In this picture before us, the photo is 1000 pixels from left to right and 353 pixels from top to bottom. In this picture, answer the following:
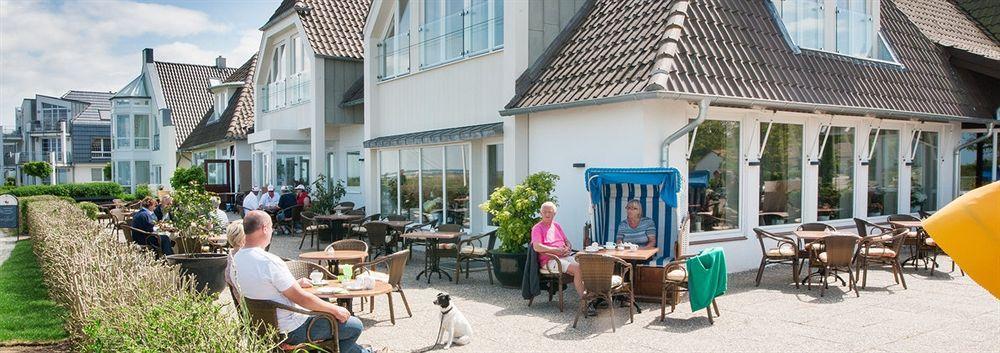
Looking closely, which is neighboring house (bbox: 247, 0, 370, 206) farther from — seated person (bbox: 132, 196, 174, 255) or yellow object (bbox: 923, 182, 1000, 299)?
yellow object (bbox: 923, 182, 1000, 299)

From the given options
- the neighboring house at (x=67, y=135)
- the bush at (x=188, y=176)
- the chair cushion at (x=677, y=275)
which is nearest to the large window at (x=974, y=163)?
the chair cushion at (x=677, y=275)

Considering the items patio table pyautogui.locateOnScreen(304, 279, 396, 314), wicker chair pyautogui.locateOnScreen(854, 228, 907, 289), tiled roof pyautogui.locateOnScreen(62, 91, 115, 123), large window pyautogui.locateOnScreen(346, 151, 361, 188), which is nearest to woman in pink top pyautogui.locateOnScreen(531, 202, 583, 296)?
patio table pyautogui.locateOnScreen(304, 279, 396, 314)

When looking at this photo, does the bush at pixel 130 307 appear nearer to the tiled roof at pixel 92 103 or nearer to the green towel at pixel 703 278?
the green towel at pixel 703 278

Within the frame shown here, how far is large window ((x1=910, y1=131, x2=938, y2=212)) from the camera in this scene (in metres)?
14.2

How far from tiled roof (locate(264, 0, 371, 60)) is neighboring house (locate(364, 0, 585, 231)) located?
2754mm

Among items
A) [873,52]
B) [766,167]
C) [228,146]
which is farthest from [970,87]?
[228,146]

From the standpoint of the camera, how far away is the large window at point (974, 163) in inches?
587

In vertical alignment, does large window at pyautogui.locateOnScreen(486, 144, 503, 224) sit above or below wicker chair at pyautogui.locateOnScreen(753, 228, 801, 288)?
above

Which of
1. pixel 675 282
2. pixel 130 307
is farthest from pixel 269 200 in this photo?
pixel 130 307

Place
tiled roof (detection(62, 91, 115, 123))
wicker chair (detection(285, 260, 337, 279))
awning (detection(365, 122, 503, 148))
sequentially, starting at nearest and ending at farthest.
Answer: wicker chair (detection(285, 260, 337, 279)) < awning (detection(365, 122, 503, 148)) < tiled roof (detection(62, 91, 115, 123))

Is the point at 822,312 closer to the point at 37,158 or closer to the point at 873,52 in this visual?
the point at 873,52

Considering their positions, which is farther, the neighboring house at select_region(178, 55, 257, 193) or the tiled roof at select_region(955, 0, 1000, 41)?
the neighboring house at select_region(178, 55, 257, 193)

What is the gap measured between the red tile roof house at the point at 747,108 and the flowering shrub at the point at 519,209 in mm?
906

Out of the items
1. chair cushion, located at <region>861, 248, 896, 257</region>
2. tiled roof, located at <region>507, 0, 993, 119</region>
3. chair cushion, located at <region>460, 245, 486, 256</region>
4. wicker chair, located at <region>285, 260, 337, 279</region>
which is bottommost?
chair cushion, located at <region>460, 245, 486, 256</region>
